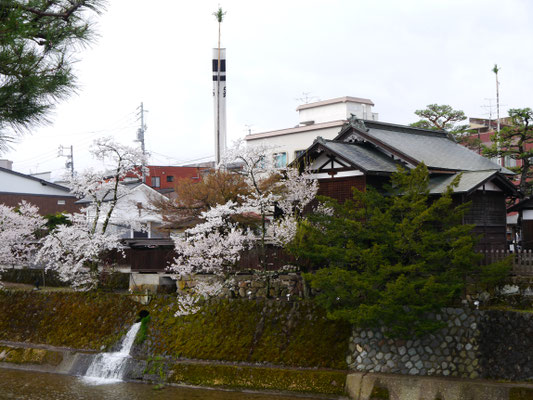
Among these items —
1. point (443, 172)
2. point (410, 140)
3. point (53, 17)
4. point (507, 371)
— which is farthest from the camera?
point (410, 140)

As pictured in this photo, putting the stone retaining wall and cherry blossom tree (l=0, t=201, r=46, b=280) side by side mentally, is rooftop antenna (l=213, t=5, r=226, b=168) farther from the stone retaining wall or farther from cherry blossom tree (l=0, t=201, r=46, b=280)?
the stone retaining wall

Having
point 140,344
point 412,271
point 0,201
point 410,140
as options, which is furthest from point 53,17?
Answer: point 0,201

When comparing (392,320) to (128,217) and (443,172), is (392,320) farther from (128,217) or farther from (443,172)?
(128,217)

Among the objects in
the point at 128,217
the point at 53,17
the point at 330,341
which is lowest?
the point at 330,341

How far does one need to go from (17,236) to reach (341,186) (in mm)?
18284

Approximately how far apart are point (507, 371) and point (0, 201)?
38388mm

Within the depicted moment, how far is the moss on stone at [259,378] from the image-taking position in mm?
17938

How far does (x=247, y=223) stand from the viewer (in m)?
23.9

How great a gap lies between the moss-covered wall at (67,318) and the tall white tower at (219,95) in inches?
442

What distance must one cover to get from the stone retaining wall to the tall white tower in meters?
17.6

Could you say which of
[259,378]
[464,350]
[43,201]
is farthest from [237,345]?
[43,201]

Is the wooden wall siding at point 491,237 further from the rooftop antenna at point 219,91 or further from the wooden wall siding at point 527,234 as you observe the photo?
the rooftop antenna at point 219,91

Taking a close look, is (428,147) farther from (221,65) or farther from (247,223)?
(221,65)

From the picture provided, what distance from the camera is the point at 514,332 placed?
1689 cm
